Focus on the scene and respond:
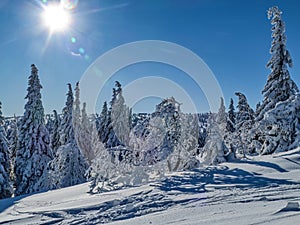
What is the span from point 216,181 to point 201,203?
2032 millimetres

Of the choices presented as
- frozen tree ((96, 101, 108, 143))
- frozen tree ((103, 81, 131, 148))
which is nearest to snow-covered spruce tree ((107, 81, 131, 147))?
frozen tree ((103, 81, 131, 148))

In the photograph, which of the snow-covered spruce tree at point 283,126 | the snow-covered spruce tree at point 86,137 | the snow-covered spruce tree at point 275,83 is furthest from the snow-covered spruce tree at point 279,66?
the snow-covered spruce tree at point 86,137

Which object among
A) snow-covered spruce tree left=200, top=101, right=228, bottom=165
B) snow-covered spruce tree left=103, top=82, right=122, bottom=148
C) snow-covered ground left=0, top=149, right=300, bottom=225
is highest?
snow-covered spruce tree left=103, top=82, right=122, bottom=148

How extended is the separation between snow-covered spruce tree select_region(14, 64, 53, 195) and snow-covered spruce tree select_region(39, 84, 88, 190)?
1388 millimetres

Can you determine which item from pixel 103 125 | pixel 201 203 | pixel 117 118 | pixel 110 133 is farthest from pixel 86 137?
pixel 201 203

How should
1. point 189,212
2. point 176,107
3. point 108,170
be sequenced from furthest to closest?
point 176,107
point 108,170
point 189,212

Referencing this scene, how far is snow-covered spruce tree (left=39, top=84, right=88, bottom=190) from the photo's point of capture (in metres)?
17.3

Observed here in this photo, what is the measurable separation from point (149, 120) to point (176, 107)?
1455 mm

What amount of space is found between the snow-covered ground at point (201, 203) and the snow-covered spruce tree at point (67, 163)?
9.27 metres

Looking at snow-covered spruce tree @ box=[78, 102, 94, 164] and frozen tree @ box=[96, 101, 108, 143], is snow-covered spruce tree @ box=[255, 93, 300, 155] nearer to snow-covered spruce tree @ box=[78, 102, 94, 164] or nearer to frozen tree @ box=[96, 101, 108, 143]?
frozen tree @ box=[96, 101, 108, 143]

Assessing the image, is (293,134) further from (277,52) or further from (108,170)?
(108,170)

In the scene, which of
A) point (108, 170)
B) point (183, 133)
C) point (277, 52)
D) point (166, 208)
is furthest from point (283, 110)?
point (166, 208)

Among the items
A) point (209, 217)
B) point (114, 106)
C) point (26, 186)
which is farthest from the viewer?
point (114, 106)

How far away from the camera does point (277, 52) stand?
16.1 meters
